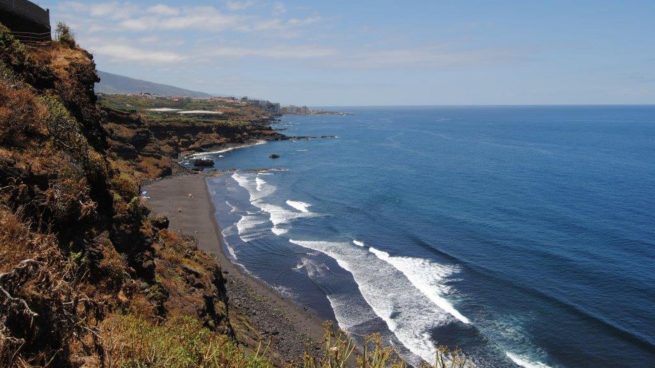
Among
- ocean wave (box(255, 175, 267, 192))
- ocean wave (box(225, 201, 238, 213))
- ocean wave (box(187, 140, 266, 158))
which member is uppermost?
ocean wave (box(187, 140, 266, 158))

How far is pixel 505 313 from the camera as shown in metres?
33.6

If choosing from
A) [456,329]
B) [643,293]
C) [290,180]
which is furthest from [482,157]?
[456,329]

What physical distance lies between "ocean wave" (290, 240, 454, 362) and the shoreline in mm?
2873

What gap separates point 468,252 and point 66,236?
38.6 metres

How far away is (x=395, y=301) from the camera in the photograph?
→ 115 ft

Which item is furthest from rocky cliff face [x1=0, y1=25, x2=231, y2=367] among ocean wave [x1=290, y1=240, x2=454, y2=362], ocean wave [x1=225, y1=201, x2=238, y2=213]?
ocean wave [x1=225, y1=201, x2=238, y2=213]

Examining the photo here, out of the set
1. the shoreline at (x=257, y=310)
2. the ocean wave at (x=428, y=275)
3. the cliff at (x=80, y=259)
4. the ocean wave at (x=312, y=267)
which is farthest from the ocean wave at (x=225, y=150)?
the cliff at (x=80, y=259)

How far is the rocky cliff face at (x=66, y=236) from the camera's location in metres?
7.52

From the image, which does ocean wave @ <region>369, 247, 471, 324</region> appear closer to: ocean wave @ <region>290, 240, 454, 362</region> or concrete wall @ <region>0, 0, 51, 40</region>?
ocean wave @ <region>290, 240, 454, 362</region>

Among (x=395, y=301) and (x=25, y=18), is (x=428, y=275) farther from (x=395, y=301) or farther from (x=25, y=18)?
(x=25, y=18)

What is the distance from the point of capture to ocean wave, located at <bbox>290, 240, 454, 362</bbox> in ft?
99.2

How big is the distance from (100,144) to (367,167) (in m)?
77.9

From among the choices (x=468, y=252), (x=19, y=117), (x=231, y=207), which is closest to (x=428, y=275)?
(x=468, y=252)

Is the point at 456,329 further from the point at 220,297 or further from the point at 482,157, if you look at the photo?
the point at 482,157
